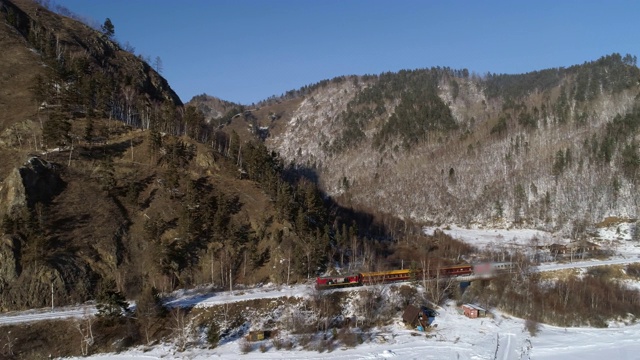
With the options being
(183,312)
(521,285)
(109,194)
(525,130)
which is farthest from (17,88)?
(525,130)

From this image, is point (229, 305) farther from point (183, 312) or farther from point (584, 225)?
point (584, 225)

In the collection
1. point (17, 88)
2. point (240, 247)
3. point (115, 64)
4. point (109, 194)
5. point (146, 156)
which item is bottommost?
point (240, 247)

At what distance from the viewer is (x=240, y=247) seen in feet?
204

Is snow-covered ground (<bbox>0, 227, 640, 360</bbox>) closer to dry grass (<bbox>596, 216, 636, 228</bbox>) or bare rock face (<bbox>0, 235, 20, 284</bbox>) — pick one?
bare rock face (<bbox>0, 235, 20, 284</bbox>)

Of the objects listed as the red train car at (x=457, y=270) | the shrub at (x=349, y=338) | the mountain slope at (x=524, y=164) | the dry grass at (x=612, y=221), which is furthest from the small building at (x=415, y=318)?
the dry grass at (x=612, y=221)

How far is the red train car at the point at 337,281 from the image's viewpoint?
57562mm

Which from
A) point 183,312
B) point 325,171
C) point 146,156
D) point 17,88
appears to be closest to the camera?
point 183,312

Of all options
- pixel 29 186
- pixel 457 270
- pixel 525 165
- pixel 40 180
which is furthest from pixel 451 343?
pixel 525 165

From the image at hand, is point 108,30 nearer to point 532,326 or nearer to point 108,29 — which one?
point 108,29

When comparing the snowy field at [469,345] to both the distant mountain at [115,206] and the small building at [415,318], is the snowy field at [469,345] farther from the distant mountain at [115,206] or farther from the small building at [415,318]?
the distant mountain at [115,206]

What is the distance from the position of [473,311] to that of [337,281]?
58.6 feet

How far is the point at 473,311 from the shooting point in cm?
5472

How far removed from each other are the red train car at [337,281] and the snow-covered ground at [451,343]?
1.72 metres

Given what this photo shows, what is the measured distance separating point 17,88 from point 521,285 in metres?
95.3
